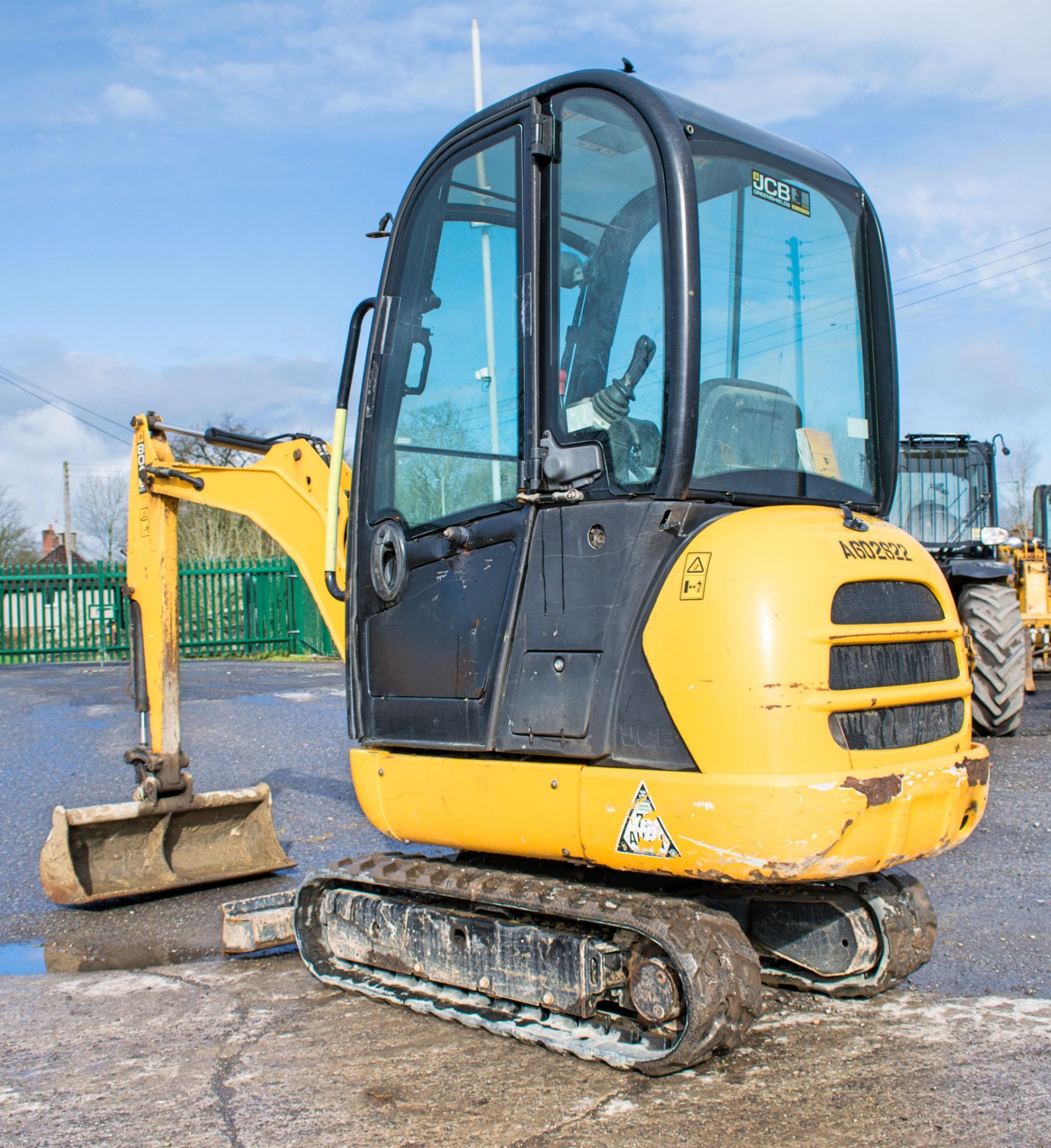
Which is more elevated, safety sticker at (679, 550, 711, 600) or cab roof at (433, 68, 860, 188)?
cab roof at (433, 68, 860, 188)

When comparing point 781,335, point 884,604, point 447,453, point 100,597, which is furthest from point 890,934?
point 100,597

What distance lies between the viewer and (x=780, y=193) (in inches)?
147

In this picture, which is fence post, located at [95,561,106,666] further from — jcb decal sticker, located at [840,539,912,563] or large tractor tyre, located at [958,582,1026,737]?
jcb decal sticker, located at [840,539,912,563]

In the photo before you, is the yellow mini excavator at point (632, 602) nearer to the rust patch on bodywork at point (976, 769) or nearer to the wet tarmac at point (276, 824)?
the rust patch on bodywork at point (976, 769)

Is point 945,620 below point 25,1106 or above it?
above

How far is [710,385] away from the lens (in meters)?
3.35

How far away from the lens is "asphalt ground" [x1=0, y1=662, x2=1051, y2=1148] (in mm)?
3027

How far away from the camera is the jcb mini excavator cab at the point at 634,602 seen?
3.10m

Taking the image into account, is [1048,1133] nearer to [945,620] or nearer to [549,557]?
[945,620]

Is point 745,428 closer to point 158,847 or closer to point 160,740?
point 160,740

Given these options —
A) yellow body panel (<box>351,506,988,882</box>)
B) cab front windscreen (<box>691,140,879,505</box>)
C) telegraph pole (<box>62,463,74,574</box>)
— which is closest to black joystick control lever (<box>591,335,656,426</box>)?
cab front windscreen (<box>691,140,879,505</box>)

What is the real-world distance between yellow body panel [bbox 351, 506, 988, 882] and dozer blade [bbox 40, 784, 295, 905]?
2857mm

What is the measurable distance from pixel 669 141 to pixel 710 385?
688 mm

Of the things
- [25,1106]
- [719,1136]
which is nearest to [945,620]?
[719,1136]
